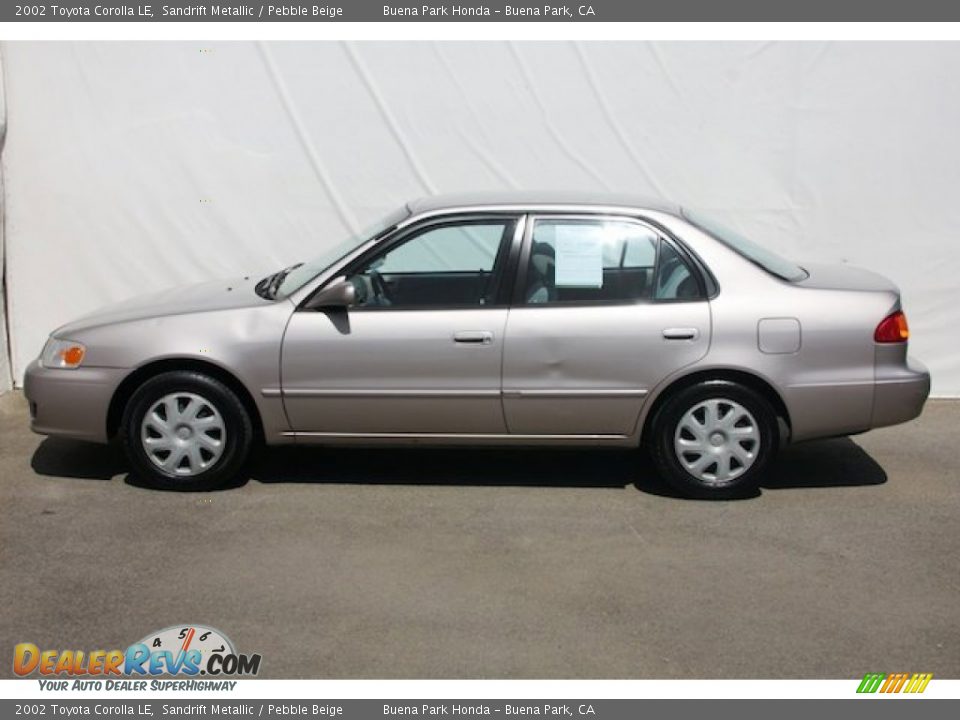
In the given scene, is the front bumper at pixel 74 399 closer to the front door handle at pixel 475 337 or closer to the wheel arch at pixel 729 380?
the front door handle at pixel 475 337

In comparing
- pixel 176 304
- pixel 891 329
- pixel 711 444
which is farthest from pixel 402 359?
pixel 891 329

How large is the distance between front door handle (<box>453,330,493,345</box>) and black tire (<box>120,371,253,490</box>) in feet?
3.84

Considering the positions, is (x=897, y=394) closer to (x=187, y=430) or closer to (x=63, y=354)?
(x=187, y=430)

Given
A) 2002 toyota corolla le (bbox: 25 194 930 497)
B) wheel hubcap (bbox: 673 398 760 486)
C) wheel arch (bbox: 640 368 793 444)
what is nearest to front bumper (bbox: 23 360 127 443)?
2002 toyota corolla le (bbox: 25 194 930 497)

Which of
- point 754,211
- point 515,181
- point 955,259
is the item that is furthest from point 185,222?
point 955,259

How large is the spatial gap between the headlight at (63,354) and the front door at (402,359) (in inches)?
43.2

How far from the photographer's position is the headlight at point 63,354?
6.19 metres

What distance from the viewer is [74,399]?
6.18 metres

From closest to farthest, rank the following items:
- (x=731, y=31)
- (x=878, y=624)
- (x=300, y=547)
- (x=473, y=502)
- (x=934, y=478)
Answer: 1. (x=878, y=624)
2. (x=300, y=547)
3. (x=473, y=502)
4. (x=934, y=478)
5. (x=731, y=31)

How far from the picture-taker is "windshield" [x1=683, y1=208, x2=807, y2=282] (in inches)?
241

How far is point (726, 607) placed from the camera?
486cm

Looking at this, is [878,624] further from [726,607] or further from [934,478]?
[934,478]

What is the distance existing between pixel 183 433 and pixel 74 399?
596 mm

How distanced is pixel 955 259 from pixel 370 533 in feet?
15.4
